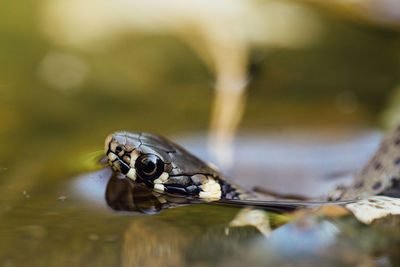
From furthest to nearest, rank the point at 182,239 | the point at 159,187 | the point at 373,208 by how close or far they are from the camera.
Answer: the point at 159,187
the point at 373,208
the point at 182,239

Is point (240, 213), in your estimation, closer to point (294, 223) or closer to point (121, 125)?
point (294, 223)

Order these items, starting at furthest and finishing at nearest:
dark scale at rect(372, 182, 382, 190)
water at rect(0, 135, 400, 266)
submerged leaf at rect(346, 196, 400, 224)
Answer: dark scale at rect(372, 182, 382, 190) < submerged leaf at rect(346, 196, 400, 224) < water at rect(0, 135, 400, 266)

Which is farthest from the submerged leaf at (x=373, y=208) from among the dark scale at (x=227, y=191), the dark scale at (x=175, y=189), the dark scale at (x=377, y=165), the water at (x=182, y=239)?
the dark scale at (x=175, y=189)

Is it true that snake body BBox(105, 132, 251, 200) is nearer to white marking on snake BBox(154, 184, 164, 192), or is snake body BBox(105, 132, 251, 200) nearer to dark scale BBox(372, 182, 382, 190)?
white marking on snake BBox(154, 184, 164, 192)

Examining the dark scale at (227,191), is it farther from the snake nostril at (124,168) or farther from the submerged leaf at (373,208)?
the submerged leaf at (373,208)

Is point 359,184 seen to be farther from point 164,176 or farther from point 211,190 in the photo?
point 164,176

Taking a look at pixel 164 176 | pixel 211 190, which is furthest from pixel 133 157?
pixel 211 190

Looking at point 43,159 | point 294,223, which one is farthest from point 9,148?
point 294,223

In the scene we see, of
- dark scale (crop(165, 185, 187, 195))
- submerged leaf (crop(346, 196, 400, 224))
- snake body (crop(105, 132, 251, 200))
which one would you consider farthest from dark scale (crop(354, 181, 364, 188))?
dark scale (crop(165, 185, 187, 195))
